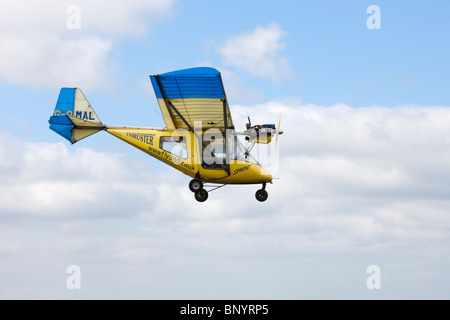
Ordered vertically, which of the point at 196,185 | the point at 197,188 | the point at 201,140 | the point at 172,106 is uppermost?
the point at 172,106

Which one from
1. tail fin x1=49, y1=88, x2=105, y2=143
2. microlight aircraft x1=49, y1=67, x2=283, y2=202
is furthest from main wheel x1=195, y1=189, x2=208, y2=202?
tail fin x1=49, y1=88, x2=105, y2=143

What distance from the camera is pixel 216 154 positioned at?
76.5 ft

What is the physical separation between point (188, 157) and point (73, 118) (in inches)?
194

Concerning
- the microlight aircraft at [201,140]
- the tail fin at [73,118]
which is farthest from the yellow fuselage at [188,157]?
the tail fin at [73,118]

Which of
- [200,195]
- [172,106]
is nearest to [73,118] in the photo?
[172,106]

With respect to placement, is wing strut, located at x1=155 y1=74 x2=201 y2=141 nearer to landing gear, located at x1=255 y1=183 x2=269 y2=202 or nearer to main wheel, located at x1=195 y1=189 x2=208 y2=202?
main wheel, located at x1=195 y1=189 x2=208 y2=202

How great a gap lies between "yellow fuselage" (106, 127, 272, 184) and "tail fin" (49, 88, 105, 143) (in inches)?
66.8

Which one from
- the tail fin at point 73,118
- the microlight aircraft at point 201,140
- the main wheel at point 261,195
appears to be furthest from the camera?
the tail fin at point 73,118

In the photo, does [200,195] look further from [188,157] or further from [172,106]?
[172,106]

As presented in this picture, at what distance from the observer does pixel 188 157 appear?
76.6 feet

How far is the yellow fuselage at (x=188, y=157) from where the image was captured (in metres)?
23.2

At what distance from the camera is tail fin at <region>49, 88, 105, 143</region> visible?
2488 cm

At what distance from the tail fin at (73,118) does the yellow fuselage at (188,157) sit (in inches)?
66.8

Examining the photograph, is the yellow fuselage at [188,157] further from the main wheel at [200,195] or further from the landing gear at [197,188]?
the main wheel at [200,195]
